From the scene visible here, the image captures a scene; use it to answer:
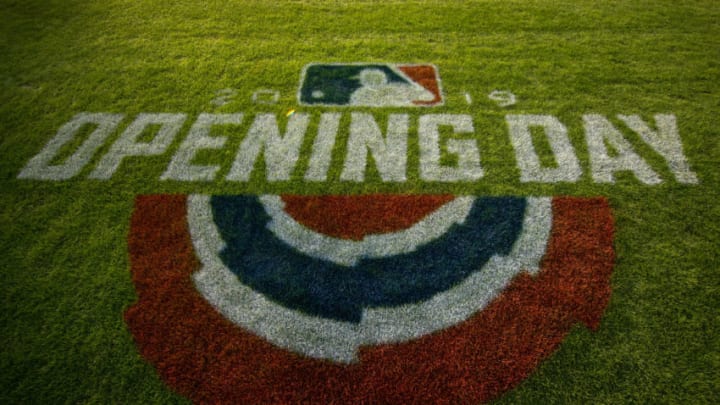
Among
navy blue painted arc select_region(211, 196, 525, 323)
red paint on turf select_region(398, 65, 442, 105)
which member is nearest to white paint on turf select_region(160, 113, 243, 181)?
navy blue painted arc select_region(211, 196, 525, 323)

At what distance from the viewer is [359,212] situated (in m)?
3.61

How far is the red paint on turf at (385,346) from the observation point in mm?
2666

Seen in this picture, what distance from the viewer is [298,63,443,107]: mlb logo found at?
15.2ft

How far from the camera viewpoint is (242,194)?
12.4 ft

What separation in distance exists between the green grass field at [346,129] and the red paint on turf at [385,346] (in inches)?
4.3

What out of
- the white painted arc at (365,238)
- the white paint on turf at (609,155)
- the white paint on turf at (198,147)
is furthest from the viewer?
the white paint on turf at (198,147)

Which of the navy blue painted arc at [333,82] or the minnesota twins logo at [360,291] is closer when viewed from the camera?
the minnesota twins logo at [360,291]

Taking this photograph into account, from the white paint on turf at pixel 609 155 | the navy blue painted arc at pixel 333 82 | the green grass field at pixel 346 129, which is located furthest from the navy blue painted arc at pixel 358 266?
the navy blue painted arc at pixel 333 82

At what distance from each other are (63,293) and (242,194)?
4.60ft

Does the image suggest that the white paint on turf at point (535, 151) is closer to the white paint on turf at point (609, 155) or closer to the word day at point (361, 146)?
the word day at point (361, 146)

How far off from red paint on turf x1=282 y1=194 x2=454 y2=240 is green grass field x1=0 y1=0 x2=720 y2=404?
0.14 metres

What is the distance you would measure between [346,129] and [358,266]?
1.56 m

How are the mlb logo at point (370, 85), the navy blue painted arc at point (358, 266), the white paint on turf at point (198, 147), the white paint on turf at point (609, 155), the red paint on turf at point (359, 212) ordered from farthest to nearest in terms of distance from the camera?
the mlb logo at point (370, 85) < the white paint on turf at point (198, 147) < the white paint on turf at point (609, 155) < the red paint on turf at point (359, 212) < the navy blue painted arc at point (358, 266)

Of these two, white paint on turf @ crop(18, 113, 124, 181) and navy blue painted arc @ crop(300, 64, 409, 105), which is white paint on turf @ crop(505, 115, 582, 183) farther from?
white paint on turf @ crop(18, 113, 124, 181)
